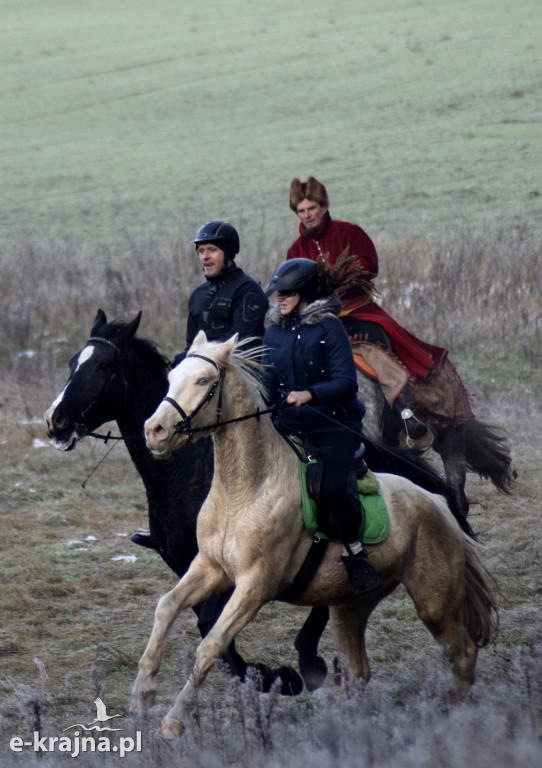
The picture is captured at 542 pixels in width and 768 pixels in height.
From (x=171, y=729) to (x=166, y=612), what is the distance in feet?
1.57

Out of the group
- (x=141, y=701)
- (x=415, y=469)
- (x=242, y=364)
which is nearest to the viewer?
(x=141, y=701)

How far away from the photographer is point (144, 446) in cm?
562

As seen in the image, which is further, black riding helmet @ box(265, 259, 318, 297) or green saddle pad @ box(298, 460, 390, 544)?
black riding helmet @ box(265, 259, 318, 297)

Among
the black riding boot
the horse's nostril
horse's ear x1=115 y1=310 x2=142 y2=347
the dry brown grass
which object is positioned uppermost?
horse's ear x1=115 y1=310 x2=142 y2=347

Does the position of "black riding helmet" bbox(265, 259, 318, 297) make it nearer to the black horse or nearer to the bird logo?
Result: the black horse

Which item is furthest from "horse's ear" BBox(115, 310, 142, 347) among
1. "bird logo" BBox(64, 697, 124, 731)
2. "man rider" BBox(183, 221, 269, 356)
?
"bird logo" BBox(64, 697, 124, 731)

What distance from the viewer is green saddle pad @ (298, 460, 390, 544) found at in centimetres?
479

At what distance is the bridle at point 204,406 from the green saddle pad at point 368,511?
1.33 feet

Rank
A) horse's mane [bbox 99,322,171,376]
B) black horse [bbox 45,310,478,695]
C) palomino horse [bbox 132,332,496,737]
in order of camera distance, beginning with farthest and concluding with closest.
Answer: horse's mane [bbox 99,322,171,376], black horse [bbox 45,310,478,695], palomino horse [bbox 132,332,496,737]

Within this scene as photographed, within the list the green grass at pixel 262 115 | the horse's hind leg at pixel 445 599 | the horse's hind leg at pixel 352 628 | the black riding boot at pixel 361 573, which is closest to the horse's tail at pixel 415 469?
the horse's hind leg at pixel 445 599

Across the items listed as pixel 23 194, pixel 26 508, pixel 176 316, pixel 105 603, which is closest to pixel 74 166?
pixel 23 194

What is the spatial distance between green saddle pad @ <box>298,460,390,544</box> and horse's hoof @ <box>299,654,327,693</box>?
1180 mm

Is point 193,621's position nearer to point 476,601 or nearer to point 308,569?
point 476,601

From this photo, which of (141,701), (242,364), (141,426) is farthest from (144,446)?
(141,701)
